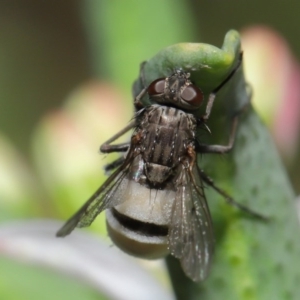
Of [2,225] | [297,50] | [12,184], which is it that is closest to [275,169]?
[2,225]

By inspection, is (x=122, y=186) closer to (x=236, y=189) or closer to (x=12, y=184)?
(x=236, y=189)

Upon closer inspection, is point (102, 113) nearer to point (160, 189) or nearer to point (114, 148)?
point (114, 148)

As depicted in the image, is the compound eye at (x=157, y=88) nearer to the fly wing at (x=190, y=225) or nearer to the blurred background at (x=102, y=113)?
the fly wing at (x=190, y=225)

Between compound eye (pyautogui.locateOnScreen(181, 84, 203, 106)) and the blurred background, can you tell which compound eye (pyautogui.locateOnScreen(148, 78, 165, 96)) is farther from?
the blurred background

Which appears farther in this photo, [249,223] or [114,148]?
[114,148]

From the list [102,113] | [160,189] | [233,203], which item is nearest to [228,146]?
[233,203]

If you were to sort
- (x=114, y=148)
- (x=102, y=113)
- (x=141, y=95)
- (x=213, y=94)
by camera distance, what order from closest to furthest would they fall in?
(x=213, y=94), (x=141, y=95), (x=114, y=148), (x=102, y=113)

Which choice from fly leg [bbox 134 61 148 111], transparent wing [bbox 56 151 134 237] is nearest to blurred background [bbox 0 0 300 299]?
transparent wing [bbox 56 151 134 237]

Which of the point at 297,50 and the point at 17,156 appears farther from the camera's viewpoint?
the point at 297,50
